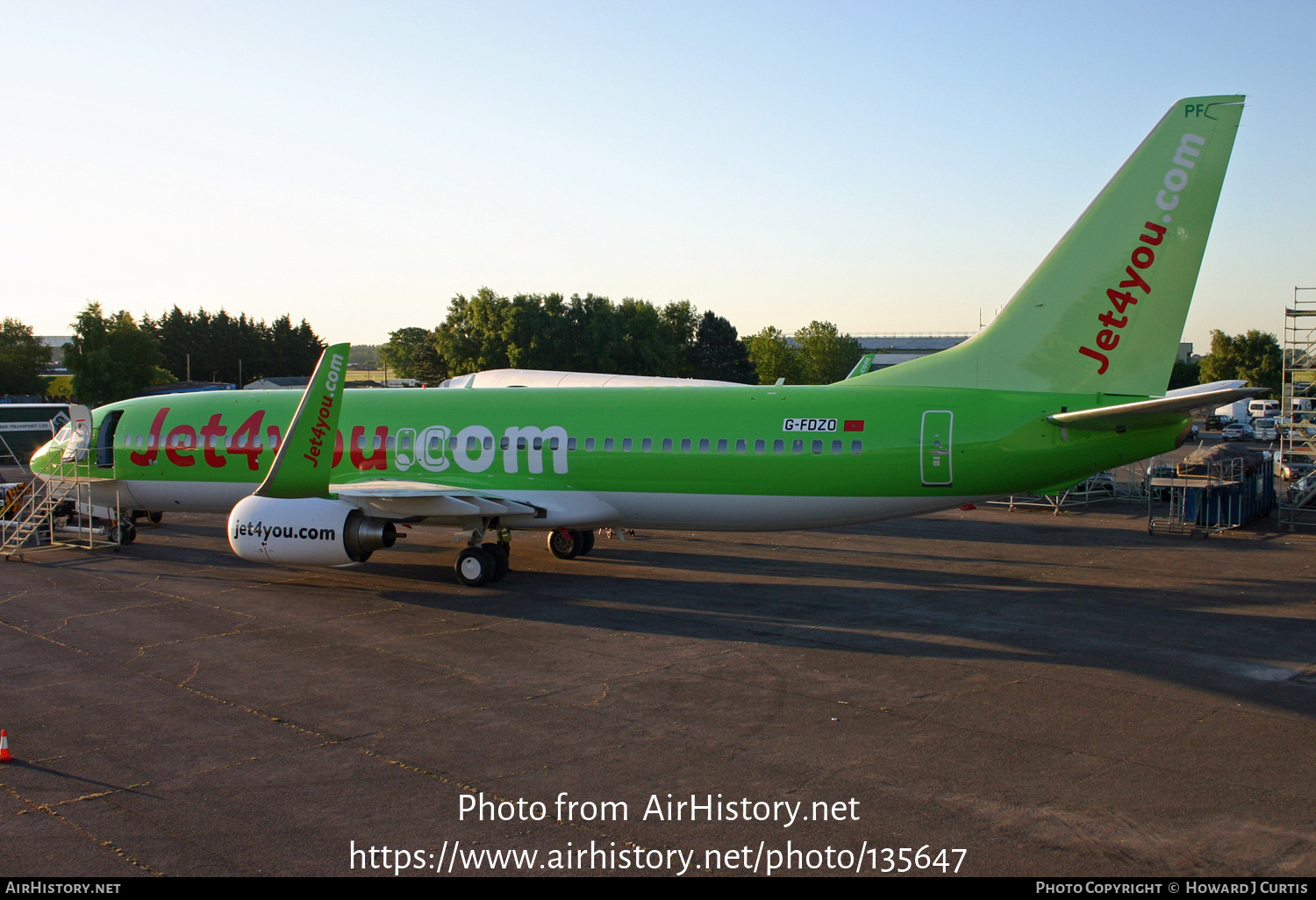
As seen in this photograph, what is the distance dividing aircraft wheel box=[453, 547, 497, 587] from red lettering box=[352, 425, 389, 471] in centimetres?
373

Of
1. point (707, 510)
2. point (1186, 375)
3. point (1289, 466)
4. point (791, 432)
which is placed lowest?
point (707, 510)

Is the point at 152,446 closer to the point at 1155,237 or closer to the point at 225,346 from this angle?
the point at 1155,237

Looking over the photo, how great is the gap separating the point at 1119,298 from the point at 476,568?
1391cm

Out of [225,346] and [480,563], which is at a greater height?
[225,346]

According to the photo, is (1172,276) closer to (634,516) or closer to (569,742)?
(634,516)

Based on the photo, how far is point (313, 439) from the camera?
17906 millimetres

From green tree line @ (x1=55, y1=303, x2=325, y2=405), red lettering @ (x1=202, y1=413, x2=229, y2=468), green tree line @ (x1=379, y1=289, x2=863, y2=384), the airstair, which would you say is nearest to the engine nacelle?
red lettering @ (x1=202, y1=413, x2=229, y2=468)

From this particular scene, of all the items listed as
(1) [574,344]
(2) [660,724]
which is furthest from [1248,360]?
(2) [660,724]

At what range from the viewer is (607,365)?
88.1 meters

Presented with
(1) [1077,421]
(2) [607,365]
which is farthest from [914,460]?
(2) [607,365]

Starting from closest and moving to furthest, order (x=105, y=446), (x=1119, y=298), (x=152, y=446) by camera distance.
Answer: (x=1119, y=298)
(x=152, y=446)
(x=105, y=446)

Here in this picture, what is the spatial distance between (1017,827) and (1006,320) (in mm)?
11822

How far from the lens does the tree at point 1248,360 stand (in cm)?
→ 9900

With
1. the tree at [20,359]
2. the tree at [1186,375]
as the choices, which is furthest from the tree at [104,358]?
the tree at [1186,375]
